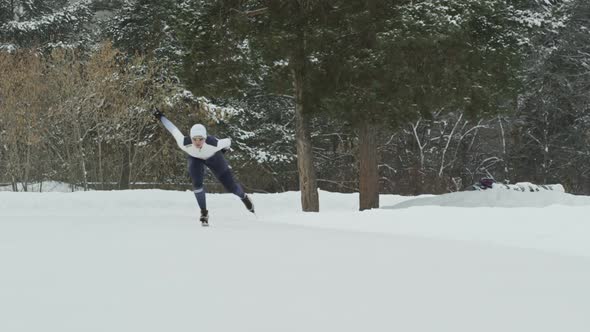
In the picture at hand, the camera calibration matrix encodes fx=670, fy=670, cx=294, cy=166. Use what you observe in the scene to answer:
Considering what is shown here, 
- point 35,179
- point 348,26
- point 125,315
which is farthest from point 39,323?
point 35,179

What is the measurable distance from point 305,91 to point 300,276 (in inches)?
451

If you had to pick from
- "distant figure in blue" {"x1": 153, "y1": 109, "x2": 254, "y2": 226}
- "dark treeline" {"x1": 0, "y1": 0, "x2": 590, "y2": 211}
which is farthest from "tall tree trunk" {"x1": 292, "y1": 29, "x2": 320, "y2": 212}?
"distant figure in blue" {"x1": 153, "y1": 109, "x2": 254, "y2": 226}

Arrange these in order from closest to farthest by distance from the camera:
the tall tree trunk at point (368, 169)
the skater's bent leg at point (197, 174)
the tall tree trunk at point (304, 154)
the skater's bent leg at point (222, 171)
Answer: the skater's bent leg at point (197, 174), the skater's bent leg at point (222, 171), the tall tree trunk at point (304, 154), the tall tree trunk at point (368, 169)

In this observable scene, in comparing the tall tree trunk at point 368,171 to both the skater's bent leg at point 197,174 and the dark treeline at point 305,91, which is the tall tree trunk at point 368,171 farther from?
the skater's bent leg at point 197,174

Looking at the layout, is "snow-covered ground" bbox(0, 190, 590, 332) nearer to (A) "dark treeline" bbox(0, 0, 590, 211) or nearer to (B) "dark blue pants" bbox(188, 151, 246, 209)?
(B) "dark blue pants" bbox(188, 151, 246, 209)

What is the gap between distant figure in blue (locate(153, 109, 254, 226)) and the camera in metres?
10.4

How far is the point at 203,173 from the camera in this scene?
417 inches

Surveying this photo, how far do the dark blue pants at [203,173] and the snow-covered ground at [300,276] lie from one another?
69 cm

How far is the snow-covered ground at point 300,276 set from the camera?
159 inches

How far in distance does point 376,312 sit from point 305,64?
479 inches

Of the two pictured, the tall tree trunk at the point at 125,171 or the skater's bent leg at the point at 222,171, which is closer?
the skater's bent leg at the point at 222,171

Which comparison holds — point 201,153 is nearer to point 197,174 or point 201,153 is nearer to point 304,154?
point 197,174

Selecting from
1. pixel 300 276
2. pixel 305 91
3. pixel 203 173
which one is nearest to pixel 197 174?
pixel 203 173

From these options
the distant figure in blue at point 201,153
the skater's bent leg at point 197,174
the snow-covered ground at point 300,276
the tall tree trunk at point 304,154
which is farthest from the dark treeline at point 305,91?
the snow-covered ground at point 300,276
